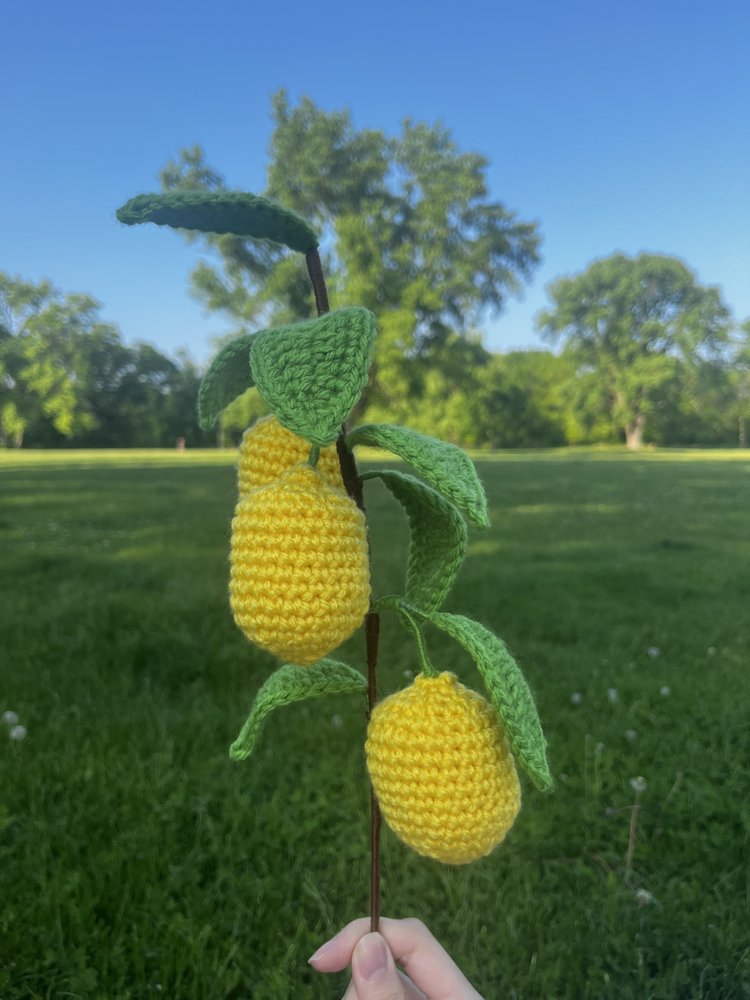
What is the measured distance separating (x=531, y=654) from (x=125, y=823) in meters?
1.96

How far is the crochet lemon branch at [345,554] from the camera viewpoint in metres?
0.55

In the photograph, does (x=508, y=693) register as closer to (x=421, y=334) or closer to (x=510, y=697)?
(x=510, y=697)

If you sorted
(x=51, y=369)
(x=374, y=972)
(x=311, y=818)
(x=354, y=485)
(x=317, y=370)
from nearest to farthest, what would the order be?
1. (x=317, y=370)
2. (x=354, y=485)
3. (x=374, y=972)
4. (x=311, y=818)
5. (x=51, y=369)

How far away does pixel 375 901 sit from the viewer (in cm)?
77

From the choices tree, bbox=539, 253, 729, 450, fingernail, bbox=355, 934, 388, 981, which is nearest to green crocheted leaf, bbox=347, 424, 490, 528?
fingernail, bbox=355, 934, 388, 981

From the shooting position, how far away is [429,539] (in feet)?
2.43

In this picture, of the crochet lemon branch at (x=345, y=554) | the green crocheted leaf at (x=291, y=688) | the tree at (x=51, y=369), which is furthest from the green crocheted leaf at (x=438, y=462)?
the tree at (x=51, y=369)

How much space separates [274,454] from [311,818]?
1.62 m

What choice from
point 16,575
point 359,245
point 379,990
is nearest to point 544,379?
point 359,245

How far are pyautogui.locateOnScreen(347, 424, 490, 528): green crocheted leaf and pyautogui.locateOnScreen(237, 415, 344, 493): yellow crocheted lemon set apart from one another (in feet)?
0.11

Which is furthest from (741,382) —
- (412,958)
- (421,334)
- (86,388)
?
(412,958)

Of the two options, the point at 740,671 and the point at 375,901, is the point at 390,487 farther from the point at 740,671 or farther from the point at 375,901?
the point at 740,671

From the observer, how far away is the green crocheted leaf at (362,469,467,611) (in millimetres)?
696

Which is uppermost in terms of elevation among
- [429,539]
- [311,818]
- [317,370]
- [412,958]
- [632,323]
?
[632,323]
